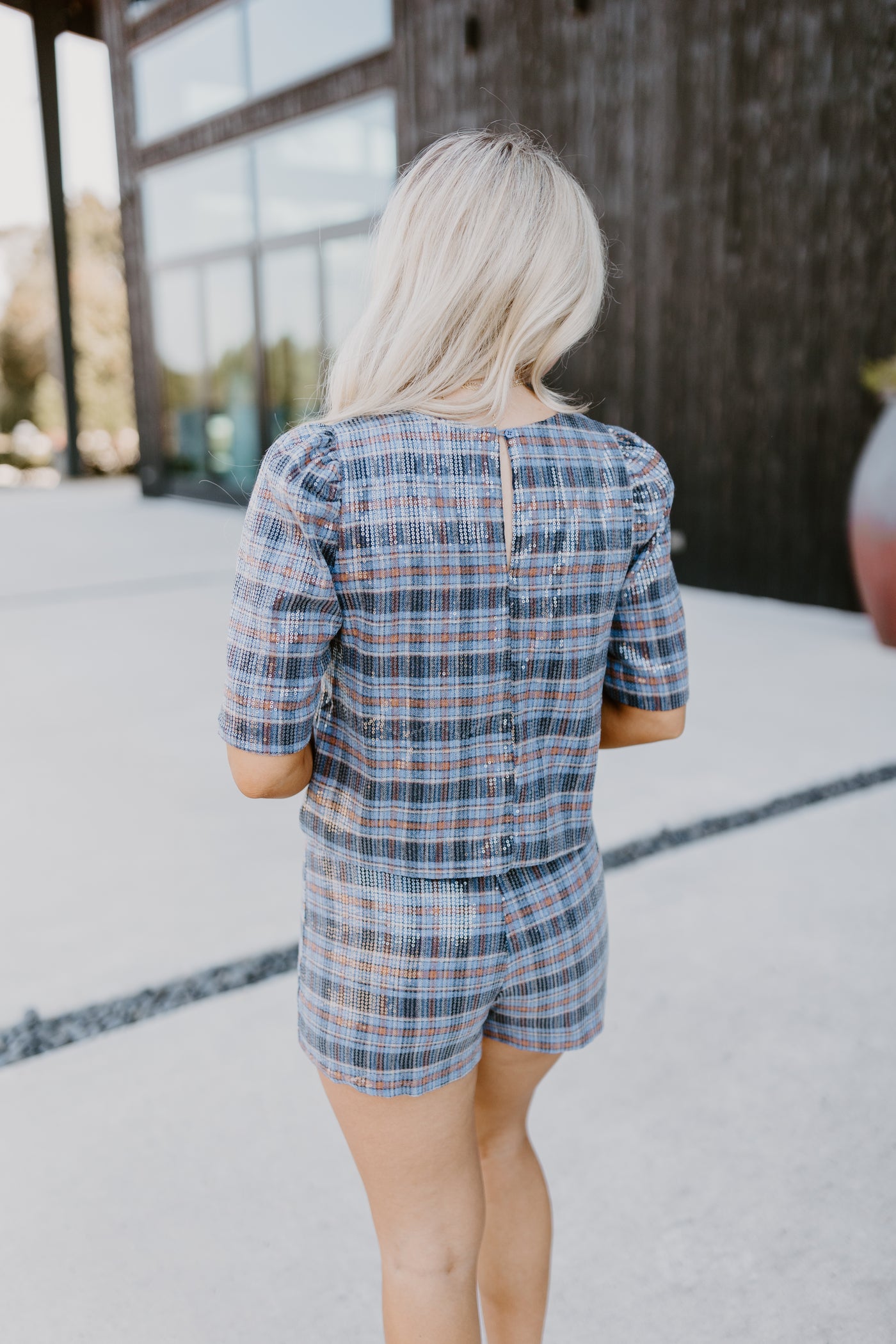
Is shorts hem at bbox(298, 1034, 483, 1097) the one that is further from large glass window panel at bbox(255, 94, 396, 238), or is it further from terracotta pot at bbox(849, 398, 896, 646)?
large glass window panel at bbox(255, 94, 396, 238)

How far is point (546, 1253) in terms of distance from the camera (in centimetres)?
131

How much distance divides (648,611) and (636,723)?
0.49 feet

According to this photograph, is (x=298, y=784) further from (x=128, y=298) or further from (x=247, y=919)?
(x=128, y=298)

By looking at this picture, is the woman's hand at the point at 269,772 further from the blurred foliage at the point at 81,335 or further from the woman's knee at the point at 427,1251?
the blurred foliage at the point at 81,335

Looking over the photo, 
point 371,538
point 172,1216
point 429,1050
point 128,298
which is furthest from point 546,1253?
point 128,298

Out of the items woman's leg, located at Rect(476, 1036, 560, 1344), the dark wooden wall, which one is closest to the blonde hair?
woman's leg, located at Rect(476, 1036, 560, 1344)

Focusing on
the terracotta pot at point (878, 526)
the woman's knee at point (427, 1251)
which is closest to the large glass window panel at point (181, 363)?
the terracotta pot at point (878, 526)

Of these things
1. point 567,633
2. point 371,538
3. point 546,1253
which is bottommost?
point 546,1253

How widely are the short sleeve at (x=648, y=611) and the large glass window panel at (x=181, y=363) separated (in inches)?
476

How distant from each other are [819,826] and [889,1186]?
1.53 metres

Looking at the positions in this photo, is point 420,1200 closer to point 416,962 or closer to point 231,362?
point 416,962

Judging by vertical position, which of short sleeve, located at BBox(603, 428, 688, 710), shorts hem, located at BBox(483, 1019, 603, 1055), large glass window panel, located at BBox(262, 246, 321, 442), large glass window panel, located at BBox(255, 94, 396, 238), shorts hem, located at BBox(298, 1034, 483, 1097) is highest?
large glass window panel, located at BBox(255, 94, 396, 238)

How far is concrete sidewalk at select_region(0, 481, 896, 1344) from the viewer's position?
1573 mm

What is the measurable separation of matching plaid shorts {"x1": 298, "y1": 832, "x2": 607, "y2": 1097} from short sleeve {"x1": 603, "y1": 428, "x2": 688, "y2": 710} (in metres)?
0.22
